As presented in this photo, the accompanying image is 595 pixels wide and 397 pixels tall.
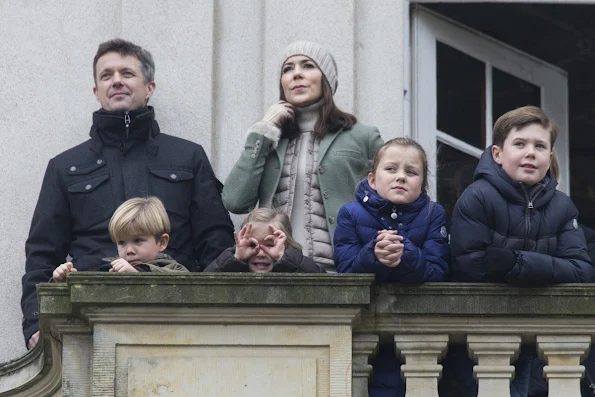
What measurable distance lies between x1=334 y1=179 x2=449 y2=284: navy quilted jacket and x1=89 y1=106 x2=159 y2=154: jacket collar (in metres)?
1.68

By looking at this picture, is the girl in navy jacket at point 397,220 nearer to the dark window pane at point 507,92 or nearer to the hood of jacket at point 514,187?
the hood of jacket at point 514,187

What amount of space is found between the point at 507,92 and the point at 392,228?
11.1 ft

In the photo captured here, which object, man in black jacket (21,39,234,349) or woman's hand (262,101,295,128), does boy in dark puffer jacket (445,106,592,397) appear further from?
man in black jacket (21,39,234,349)

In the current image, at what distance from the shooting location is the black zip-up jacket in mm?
10125

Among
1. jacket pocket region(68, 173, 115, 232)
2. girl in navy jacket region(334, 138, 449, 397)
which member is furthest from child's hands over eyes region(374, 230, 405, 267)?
jacket pocket region(68, 173, 115, 232)

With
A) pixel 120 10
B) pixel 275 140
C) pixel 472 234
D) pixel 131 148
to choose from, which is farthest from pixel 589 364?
pixel 120 10

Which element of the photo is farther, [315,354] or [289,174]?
[289,174]

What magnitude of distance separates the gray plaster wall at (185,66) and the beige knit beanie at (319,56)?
936 mm

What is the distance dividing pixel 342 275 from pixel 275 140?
→ 1.49 meters

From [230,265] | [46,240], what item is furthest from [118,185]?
[230,265]

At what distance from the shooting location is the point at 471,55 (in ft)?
39.1

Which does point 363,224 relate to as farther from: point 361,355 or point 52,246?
point 52,246

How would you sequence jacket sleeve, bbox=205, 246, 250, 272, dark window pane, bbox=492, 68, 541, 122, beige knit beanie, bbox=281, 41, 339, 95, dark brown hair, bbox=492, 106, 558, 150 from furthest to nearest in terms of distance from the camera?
dark window pane, bbox=492, 68, 541, 122 < beige knit beanie, bbox=281, 41, 339, 95 < dark brown hair, bbox=492, 106, 558, 150 < jacket sleeve, bbox=205, 246, 250, 272

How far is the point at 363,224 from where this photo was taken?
895cm
